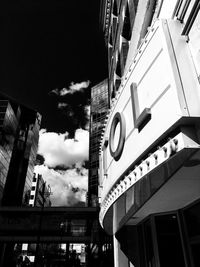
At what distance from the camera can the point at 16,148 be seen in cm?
6141

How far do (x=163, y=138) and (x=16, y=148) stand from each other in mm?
62072

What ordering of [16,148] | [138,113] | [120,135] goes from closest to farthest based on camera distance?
[138,113] < [120,135] < [16,148]

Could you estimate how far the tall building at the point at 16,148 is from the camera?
51750 millimetres

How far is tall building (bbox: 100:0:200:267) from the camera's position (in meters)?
3.44

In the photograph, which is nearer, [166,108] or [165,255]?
[166,108]

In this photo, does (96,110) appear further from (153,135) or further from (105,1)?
(153,135)

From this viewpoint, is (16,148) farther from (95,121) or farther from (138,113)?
(138,113)

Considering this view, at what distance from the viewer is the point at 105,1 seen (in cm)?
2355

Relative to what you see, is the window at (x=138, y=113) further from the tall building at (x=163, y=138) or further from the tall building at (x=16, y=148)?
the tall building at (x=16, y=148)

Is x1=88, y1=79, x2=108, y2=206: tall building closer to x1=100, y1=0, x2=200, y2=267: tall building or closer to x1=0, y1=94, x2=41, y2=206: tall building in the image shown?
x1=0, y1=94, x2=41, y2=206: tall building

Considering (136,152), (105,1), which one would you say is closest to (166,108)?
(136,152)

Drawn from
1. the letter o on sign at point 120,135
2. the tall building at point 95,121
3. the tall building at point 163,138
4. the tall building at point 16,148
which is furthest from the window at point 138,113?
the tall building at point 95,121

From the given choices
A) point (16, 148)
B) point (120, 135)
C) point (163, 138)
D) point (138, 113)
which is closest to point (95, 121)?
point (16, 148)

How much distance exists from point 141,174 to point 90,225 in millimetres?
33834
